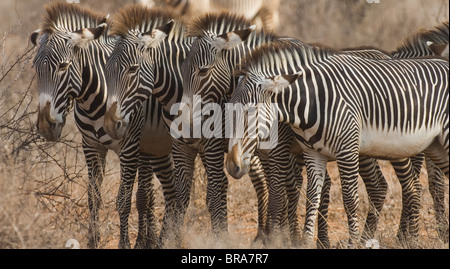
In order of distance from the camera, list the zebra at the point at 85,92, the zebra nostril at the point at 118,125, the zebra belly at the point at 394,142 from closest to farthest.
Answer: the zebra belly at the point at 394,142, the zebra at the point at 85,92, the zebra nostril at the point at 118,125

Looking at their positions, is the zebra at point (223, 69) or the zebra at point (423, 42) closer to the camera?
the zebra at point (223, 69)

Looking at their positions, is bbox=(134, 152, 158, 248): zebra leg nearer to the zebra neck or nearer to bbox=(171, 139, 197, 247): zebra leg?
bbox=(171, 139, 197, 247): zebra leg

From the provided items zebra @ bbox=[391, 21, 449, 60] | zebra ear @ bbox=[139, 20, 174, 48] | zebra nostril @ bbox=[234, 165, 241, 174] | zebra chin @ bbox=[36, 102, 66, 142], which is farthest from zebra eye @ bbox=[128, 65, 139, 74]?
zebra @ bbox=[391, 21, 449, 60]

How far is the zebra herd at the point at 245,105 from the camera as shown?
709cm

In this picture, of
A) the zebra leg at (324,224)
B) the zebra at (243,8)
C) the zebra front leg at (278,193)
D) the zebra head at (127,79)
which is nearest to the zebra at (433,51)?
the zebra leg at (324,224)

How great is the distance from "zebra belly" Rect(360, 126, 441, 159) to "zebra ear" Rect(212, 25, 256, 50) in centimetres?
151

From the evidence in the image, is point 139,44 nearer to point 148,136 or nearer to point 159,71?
point 159,71

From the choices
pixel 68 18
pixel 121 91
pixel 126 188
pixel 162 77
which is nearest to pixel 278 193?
pixel 126 188

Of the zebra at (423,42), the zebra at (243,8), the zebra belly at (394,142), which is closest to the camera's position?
the zebra belly at (394,142)

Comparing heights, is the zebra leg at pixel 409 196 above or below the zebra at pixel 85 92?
below

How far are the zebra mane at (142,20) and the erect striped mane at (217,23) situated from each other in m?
0.31

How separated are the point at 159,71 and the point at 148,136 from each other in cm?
90

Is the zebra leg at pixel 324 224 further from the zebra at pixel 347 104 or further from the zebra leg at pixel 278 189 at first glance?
the zebra at pixel 347 104
